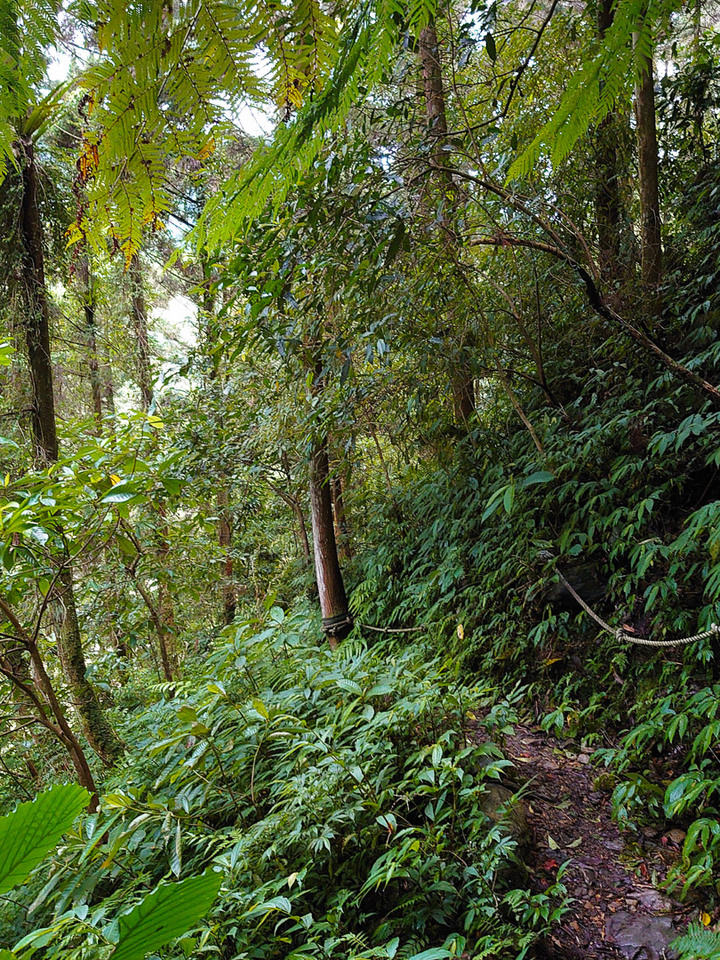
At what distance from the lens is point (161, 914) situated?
0.24 metres

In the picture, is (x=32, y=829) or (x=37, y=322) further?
(x=37, y=322)

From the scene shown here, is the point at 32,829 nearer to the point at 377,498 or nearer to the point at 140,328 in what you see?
the point at 377,498

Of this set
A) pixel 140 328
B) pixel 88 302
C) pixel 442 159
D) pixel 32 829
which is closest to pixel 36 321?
pixel 88 302

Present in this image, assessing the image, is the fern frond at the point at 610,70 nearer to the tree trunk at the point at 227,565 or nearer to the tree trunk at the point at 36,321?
the tree trunk at the point at 36,321

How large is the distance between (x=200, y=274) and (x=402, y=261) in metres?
6.43

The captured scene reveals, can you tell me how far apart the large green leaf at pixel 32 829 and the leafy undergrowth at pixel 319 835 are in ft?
5.43

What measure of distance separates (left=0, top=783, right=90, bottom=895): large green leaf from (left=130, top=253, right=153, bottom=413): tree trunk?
8221mm

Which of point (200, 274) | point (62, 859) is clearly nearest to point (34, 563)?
point (62, 859)

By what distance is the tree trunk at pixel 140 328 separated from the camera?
8.01 metres

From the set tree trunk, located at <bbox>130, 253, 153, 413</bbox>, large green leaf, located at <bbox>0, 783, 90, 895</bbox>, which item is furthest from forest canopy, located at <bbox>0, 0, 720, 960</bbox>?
tree trunk, located at <bbox>130, 253, 153, 413</bbox>

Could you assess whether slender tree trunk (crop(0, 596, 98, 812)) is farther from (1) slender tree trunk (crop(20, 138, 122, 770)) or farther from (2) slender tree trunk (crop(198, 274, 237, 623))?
(2) slender tree trunk (crop(198, 274, 237, 623))

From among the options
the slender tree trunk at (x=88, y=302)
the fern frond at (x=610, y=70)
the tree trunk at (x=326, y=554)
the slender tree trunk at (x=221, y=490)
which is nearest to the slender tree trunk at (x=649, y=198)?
the tree trunk at (x=326, y=554)

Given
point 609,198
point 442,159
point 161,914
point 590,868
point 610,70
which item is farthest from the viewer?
point 609,198

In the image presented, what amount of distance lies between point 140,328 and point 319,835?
7949mm
